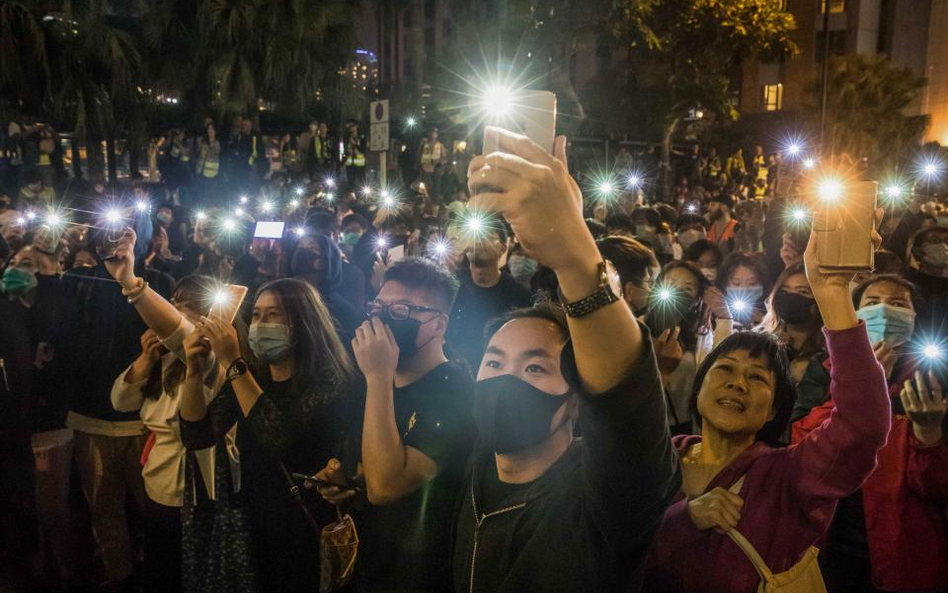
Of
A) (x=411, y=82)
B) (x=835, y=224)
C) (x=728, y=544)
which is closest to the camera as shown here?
(x=835, y=224)

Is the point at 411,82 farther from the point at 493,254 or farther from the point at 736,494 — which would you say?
the point at 736,494

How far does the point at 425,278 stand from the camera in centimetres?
340

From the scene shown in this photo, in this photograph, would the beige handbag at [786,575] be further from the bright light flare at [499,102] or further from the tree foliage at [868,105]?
the tree foliage at [868,105]

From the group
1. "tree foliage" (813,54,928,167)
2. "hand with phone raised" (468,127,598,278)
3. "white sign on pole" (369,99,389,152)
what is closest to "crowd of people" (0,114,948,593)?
"hand with phone raised" (468,127,598,278)

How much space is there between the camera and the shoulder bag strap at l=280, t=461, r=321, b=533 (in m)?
3.43

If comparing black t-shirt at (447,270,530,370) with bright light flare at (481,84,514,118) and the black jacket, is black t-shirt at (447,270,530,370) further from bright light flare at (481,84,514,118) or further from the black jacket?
bright light flare at (481,84,514,118)

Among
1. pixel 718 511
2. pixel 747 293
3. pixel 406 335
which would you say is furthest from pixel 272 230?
pixel 718 511

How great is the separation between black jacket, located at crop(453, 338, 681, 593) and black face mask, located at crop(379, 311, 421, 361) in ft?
2.81

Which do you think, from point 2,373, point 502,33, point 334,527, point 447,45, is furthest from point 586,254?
point 447,45

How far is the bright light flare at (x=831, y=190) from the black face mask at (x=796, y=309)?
168 cm

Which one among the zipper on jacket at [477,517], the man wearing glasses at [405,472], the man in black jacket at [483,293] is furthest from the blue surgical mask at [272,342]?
the man in black jacket at [483,293]

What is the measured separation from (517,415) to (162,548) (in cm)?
300

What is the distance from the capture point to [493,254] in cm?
589

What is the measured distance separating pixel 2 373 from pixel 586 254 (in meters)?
4.44
